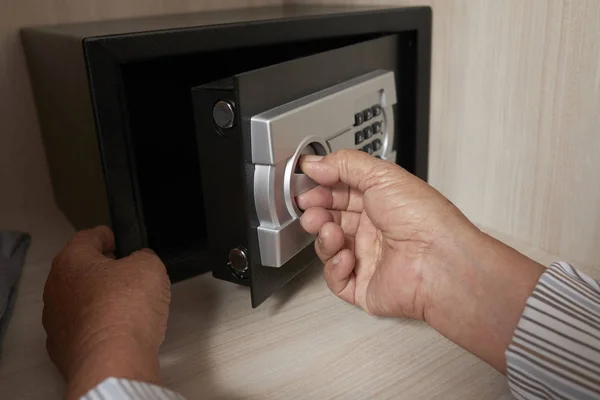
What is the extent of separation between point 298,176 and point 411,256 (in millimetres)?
125

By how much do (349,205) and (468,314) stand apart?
6.8 inches

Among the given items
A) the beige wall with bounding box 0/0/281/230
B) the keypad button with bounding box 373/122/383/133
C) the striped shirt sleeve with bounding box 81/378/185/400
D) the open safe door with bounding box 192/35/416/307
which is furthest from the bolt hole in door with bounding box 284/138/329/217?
the beige wall with bounding box 0/0/281/230

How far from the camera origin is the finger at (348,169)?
1.66 feet

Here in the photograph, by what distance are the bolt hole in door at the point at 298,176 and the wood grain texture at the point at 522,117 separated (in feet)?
0.78

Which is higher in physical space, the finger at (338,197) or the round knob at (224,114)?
the round knob at (224,114)

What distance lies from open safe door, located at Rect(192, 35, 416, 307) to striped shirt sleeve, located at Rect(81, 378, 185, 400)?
16 centimetres

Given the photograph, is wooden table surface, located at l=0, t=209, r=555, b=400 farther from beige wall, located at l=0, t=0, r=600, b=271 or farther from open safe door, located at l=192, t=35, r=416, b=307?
beige wall, located at l=0, t=0, r=600, b=271

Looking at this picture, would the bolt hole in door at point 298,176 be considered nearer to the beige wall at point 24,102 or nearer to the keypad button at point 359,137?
the keypad button at point 359,137

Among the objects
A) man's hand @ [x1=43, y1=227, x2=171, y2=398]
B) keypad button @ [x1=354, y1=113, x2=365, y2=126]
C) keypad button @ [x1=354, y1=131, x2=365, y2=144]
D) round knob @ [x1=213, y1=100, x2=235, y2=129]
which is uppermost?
round knob @ [x1=213, y1=100, x2=235, y2=129]

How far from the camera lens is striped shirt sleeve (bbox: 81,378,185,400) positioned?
357 mm

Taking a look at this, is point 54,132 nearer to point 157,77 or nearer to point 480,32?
point 157,77

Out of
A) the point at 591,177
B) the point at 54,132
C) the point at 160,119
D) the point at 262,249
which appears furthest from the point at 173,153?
the point at 591,177

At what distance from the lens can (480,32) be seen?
0.67 metres

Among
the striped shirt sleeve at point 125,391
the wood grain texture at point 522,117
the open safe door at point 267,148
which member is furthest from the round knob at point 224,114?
the wood grain texture at point 522,117
